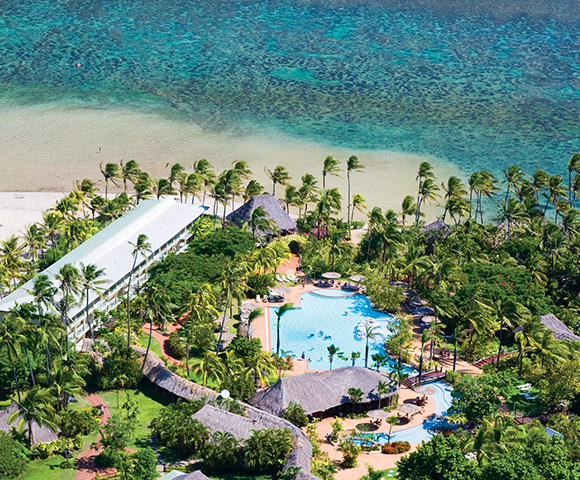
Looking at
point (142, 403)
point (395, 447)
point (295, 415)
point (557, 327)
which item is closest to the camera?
point (395, 447)

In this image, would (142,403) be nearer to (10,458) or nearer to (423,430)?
(10,458)

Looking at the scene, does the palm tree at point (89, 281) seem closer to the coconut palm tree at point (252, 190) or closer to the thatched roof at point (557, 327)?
the coconut palm tree at point (252, 190)

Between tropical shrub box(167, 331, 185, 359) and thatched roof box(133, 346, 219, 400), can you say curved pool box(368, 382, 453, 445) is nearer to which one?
thatched roof box(133, 346, 219, 400)

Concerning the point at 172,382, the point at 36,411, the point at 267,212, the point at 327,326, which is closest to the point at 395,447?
the point at 172,382

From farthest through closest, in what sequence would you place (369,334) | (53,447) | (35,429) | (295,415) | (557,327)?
1. (557,327)
2. (369,334)
3. (295,415)
4. (35,429)
5. (53,447)

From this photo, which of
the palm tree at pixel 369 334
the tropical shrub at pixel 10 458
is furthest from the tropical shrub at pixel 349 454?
the tropical shrub at pixel 10 458

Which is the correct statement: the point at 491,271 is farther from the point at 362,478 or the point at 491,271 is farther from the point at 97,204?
the point at 97,204

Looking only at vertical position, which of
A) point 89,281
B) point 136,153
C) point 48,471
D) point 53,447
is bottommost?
point 48,471
